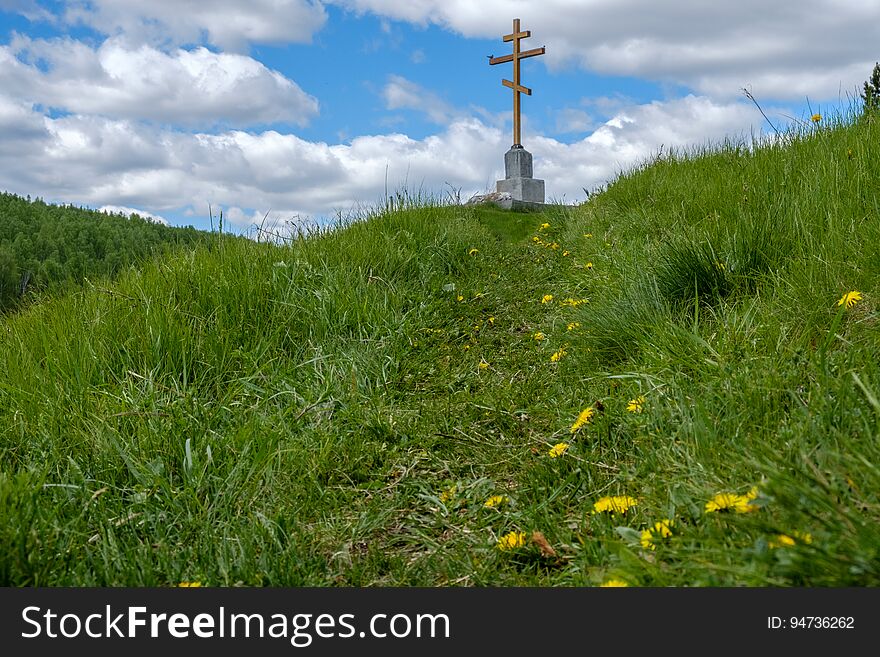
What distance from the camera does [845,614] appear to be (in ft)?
5.09

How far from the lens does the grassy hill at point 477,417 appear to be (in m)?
2.09

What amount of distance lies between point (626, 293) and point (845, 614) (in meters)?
2.75

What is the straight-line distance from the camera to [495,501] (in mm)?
2830

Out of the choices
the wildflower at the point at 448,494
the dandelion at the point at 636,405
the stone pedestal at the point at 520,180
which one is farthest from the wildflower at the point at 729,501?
the stone pedestal at the point at 520,180

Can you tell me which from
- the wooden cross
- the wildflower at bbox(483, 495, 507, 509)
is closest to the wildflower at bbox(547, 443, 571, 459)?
the wildflower at bbox(483, 495, 507, 509)

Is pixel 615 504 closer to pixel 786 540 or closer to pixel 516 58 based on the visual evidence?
pixel 786 540

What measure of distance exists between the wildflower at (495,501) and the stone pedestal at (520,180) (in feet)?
40.8

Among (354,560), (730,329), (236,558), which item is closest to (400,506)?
(354,560)

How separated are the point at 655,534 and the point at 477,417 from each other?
1834 millimetres

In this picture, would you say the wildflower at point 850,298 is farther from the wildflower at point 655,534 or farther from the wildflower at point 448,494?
the wildflower at point 448,494

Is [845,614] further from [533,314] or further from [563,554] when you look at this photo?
[533,314]

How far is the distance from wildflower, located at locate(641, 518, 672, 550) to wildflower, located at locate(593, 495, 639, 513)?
0.94ft

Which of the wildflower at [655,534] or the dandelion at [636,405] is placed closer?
the wildflower at [655,534]

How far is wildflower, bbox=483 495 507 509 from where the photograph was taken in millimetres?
2798
